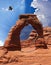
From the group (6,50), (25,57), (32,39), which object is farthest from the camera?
(32,39)

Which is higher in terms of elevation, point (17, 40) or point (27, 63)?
point (17, 40)

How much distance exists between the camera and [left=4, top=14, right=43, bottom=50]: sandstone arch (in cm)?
3650

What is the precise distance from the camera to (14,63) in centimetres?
2627

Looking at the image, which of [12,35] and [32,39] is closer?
[12,35]

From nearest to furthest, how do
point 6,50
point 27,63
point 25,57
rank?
point 27,63 < point 25,57 < point 6,50

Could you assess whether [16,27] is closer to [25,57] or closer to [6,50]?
[6,50]

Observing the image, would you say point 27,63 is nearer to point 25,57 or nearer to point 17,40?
point 25,57

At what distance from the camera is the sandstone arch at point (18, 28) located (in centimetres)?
3650

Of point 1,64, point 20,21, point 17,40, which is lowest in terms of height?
point 1,64

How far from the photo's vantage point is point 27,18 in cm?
3731

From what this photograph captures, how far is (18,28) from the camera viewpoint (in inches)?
1458

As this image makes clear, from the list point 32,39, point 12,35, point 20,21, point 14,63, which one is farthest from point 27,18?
point 32,39

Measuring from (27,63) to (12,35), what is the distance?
11376 millimetres

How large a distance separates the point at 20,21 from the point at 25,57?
8911 millimetres
